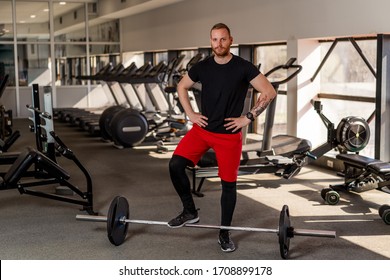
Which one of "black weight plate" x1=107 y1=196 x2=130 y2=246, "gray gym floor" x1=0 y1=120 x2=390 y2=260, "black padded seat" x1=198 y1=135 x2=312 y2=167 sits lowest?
"gray gym floor" x1=0 y1=120 x2=390 y2=260

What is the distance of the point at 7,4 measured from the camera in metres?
14.0

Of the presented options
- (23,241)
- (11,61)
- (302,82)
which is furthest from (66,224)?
(11,61)

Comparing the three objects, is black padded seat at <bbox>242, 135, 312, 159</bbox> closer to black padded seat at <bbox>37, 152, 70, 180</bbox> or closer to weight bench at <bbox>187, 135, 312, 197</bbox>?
weight bench at <bbox>187, 135, 312, 197</bbox>

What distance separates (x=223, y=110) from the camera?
3611mm

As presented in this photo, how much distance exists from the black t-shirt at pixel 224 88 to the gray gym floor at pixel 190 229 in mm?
899

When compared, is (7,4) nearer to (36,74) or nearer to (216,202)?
(36,74)

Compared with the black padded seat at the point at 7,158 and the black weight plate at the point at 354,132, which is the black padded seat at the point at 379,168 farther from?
the black padded seat at the point at 7,158

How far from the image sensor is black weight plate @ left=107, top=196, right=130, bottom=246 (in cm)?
387

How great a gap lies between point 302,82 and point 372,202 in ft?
8.64

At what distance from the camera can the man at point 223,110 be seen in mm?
3584

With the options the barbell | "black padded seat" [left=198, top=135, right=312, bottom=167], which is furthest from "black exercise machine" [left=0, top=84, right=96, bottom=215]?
"black padded seat" [left=198, top=135, right=312, bottom=167]

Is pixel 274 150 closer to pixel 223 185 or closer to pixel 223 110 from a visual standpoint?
pixel 223 185

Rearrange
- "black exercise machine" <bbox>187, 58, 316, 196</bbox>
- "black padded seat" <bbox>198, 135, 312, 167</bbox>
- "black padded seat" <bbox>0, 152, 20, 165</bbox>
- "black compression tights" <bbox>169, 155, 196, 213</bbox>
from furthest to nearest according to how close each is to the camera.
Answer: "black padded seat" <bbox>198, 135, 312, 167</bbox>
"black exercise machine" <bbox>187, 58, 316, 196</bbox>
"black padded seat" <bbox>0, 152, 20, 165</bbox>
"black compression tights" <bbox>169, 155, 196, 213</bbox>

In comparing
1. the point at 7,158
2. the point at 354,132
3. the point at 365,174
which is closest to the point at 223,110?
the point at 365,174
